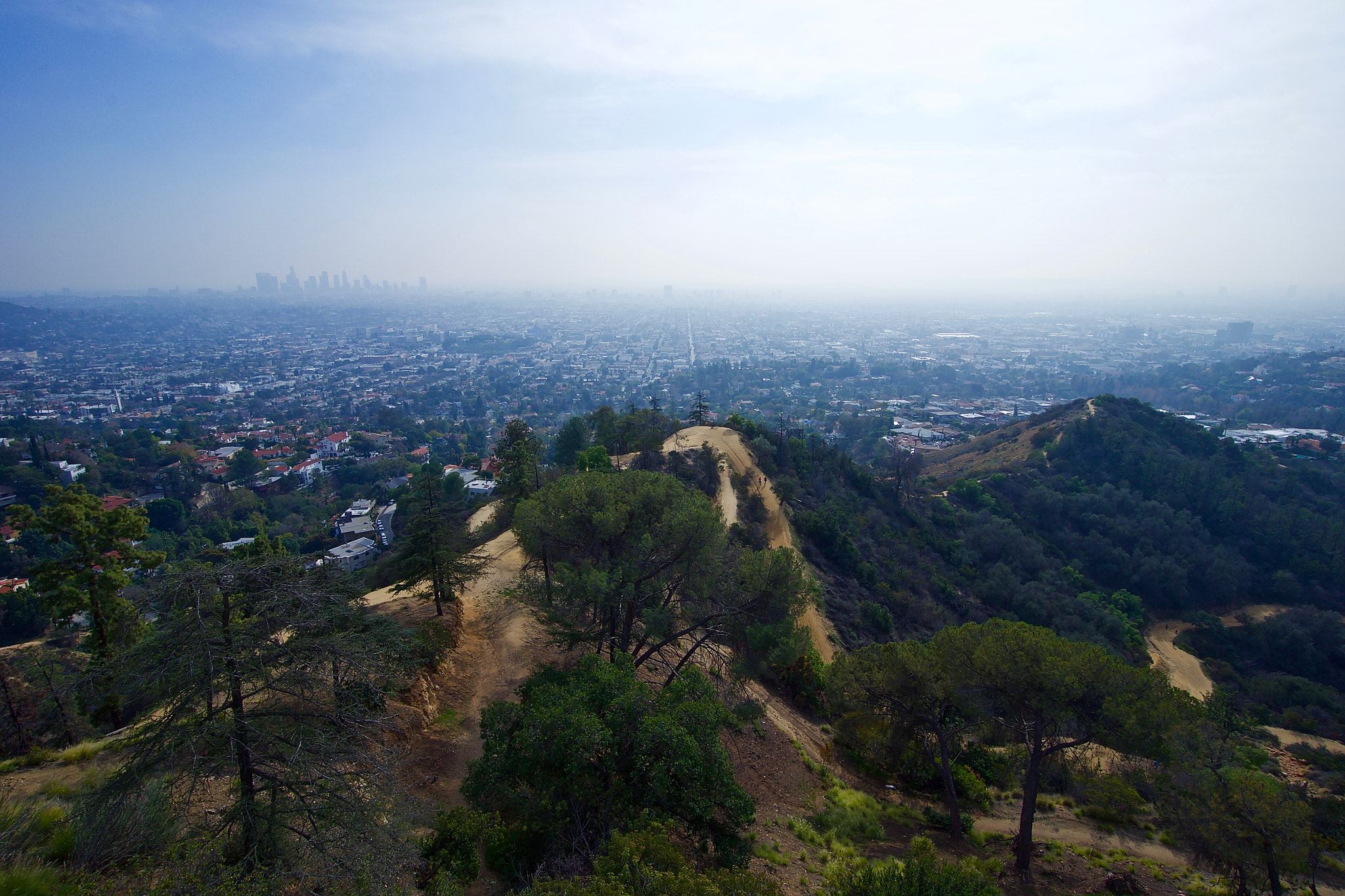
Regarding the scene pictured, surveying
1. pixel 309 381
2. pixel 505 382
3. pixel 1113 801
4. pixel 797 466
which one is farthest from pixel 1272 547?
pixel 309 381

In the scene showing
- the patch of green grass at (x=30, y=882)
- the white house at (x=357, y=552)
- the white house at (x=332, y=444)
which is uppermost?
the patch of green grass at (x=30, y=882)

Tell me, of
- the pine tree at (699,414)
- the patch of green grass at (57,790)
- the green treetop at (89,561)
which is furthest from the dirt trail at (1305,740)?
the green treetop at (89,561)

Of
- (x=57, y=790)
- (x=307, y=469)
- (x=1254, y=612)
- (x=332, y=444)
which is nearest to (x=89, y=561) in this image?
(x=57, y=790)

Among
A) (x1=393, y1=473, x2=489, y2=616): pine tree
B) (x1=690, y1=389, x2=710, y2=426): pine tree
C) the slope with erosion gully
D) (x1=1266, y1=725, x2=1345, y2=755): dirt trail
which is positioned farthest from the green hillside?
(x1=393, y1=473, x2=489, y2=616): pine tree

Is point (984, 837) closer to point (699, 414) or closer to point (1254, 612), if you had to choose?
point (699, 414)

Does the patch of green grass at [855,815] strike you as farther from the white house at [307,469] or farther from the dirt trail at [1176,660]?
the white house at [307,469]

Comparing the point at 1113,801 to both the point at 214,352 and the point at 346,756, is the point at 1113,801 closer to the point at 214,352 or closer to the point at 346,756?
the point at 346,756
